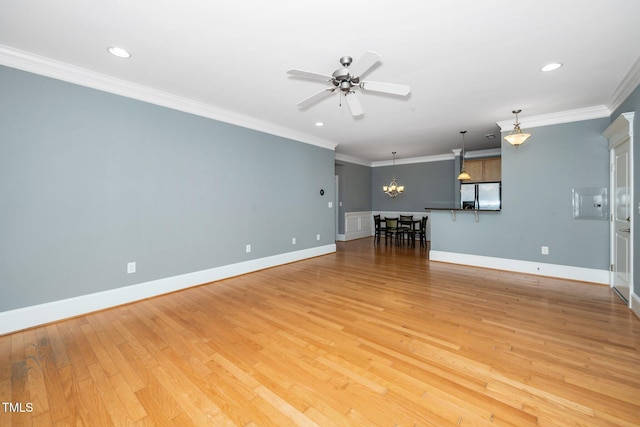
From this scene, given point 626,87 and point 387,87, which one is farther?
point 626,87

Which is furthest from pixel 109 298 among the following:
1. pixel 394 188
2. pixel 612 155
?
pixel 394 188

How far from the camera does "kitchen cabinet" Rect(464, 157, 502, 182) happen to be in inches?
259

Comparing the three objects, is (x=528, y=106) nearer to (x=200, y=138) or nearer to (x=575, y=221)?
(x=575, y=221)

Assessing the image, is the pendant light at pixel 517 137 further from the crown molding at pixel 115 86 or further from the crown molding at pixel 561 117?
the crown molding at pixel 115 86

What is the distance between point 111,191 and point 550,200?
6604mm

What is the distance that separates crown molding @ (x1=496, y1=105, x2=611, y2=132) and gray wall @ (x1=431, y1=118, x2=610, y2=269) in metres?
0.08

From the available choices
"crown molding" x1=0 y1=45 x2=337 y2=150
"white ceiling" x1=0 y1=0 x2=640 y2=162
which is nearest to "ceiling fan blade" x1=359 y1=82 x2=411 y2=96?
"white ceiling" x1=0 y1=0 x2=640 y2=162

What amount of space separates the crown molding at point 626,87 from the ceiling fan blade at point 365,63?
286 centimetres

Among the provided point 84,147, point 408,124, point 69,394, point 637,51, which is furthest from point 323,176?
point 69,394

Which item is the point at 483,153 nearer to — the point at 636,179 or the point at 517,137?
the point at 517,137

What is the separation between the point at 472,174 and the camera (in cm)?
696

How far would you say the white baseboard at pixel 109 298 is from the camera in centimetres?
262

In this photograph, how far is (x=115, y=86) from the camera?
10.5 feet

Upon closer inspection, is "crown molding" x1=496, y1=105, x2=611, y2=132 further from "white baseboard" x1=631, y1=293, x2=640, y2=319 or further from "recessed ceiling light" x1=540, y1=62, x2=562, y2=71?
"white baseboard" x1=631, y1=293, x2=640, y2=319
